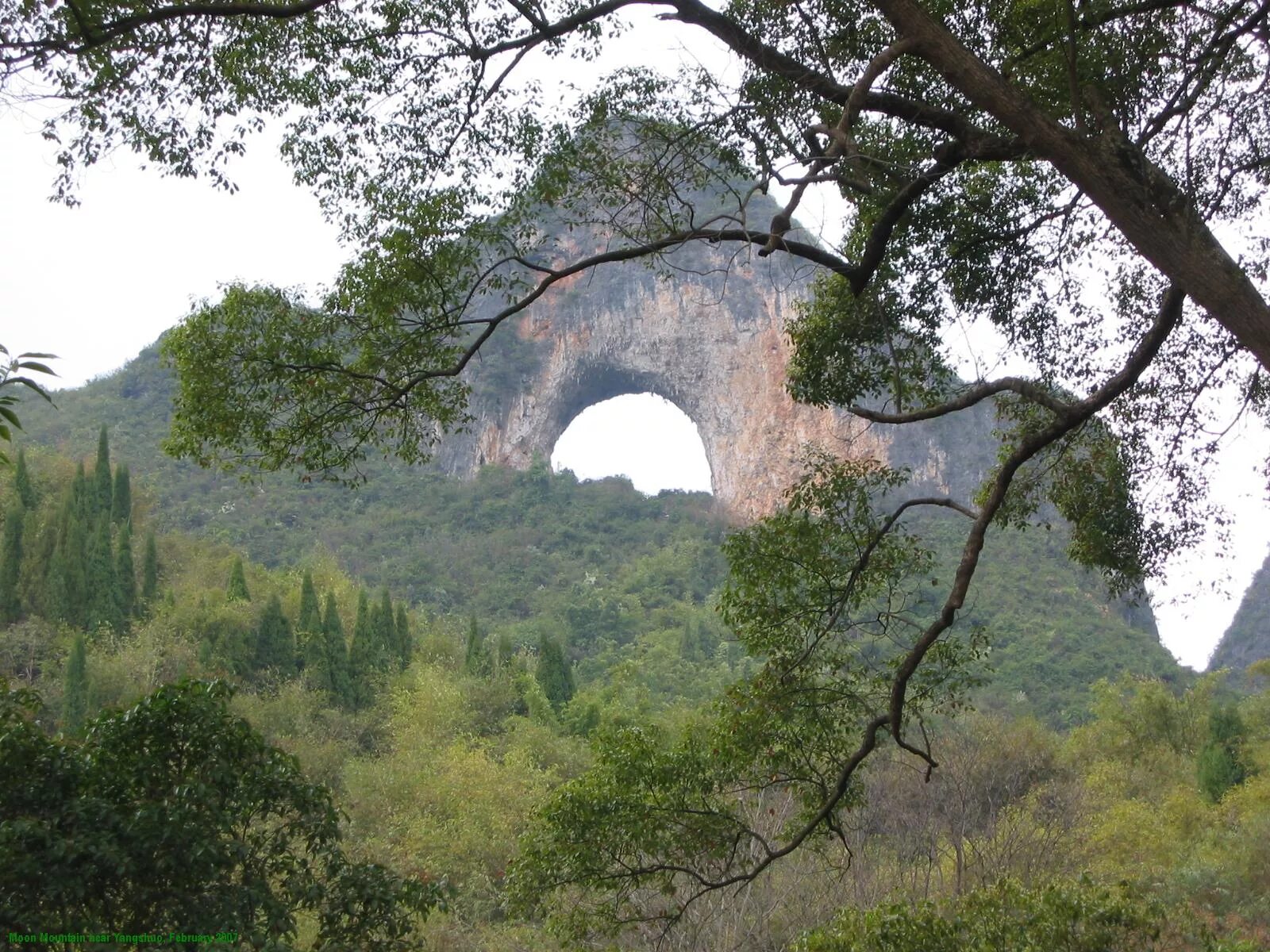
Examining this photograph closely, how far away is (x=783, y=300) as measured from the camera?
5291 cm

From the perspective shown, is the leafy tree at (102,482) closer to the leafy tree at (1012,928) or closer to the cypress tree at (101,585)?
the cypress tree at (101,585)

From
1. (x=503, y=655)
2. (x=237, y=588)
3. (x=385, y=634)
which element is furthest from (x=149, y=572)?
(x=503, y=655)

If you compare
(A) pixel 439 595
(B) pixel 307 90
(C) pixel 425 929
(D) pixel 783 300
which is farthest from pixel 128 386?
(B) pixel 307 90

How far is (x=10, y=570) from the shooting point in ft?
82.6

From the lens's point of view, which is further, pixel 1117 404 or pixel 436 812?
pixel 436 812

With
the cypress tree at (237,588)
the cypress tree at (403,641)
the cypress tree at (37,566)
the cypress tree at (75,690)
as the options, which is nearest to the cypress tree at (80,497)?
the cypress tree at (37,566)

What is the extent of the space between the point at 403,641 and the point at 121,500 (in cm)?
719

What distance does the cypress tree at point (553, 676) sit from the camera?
94.5ft

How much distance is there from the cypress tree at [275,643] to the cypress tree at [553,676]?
18.0 feet

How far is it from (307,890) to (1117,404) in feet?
13.8

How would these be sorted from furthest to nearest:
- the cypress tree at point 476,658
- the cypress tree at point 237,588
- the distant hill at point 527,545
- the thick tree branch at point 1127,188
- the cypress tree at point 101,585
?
the distant hill at point 527,545 < the cypress tree at point 476,658 < the cypress tree at point 237,588 < the cypress tree at point 101,585 < the thick tree branch at point 1127,188

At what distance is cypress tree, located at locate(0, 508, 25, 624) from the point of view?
25.0m

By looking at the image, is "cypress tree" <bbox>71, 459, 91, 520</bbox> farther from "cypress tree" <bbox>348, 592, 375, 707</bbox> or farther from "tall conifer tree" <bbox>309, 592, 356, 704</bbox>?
"cypress tree" <bbox>348, 592, 375, 707</bbox>

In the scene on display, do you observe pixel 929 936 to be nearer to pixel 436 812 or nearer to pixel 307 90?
pixel 307 90
